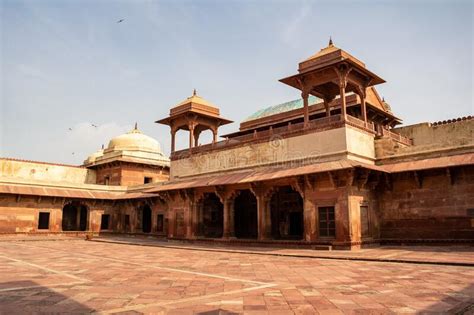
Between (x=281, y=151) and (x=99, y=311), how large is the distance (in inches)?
547

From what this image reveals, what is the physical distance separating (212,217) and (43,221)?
13175mm

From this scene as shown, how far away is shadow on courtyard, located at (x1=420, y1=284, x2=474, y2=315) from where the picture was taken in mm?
5520

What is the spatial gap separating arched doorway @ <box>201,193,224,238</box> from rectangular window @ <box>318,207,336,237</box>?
7912mm

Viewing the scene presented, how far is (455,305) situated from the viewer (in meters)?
5.83

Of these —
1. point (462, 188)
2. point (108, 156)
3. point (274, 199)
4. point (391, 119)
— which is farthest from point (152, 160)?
point (462, 188)

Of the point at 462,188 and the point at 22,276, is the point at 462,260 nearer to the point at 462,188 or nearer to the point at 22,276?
the point at 462,188

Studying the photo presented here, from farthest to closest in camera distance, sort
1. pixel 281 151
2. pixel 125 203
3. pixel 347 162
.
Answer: pixel 125 203
pixel 281 151
pixel 347 162

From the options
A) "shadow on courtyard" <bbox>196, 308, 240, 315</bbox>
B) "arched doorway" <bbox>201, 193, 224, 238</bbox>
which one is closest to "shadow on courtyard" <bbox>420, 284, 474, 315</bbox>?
"shadow on courtyard" <bbox>196, 308, 240, 315</bbox>

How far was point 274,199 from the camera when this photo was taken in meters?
21.1

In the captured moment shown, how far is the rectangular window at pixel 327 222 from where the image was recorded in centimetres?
1559

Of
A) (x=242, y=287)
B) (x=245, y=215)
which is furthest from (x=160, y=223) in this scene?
(x=242, y=287)

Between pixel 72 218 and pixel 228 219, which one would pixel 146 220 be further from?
pixel 228 219

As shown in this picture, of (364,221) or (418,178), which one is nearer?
(418,178)

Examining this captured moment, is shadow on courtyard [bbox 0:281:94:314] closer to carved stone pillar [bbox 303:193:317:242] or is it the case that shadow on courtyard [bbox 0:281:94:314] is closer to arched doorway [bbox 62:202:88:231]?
carved stone pillar [bbox 303:193:317:242]
